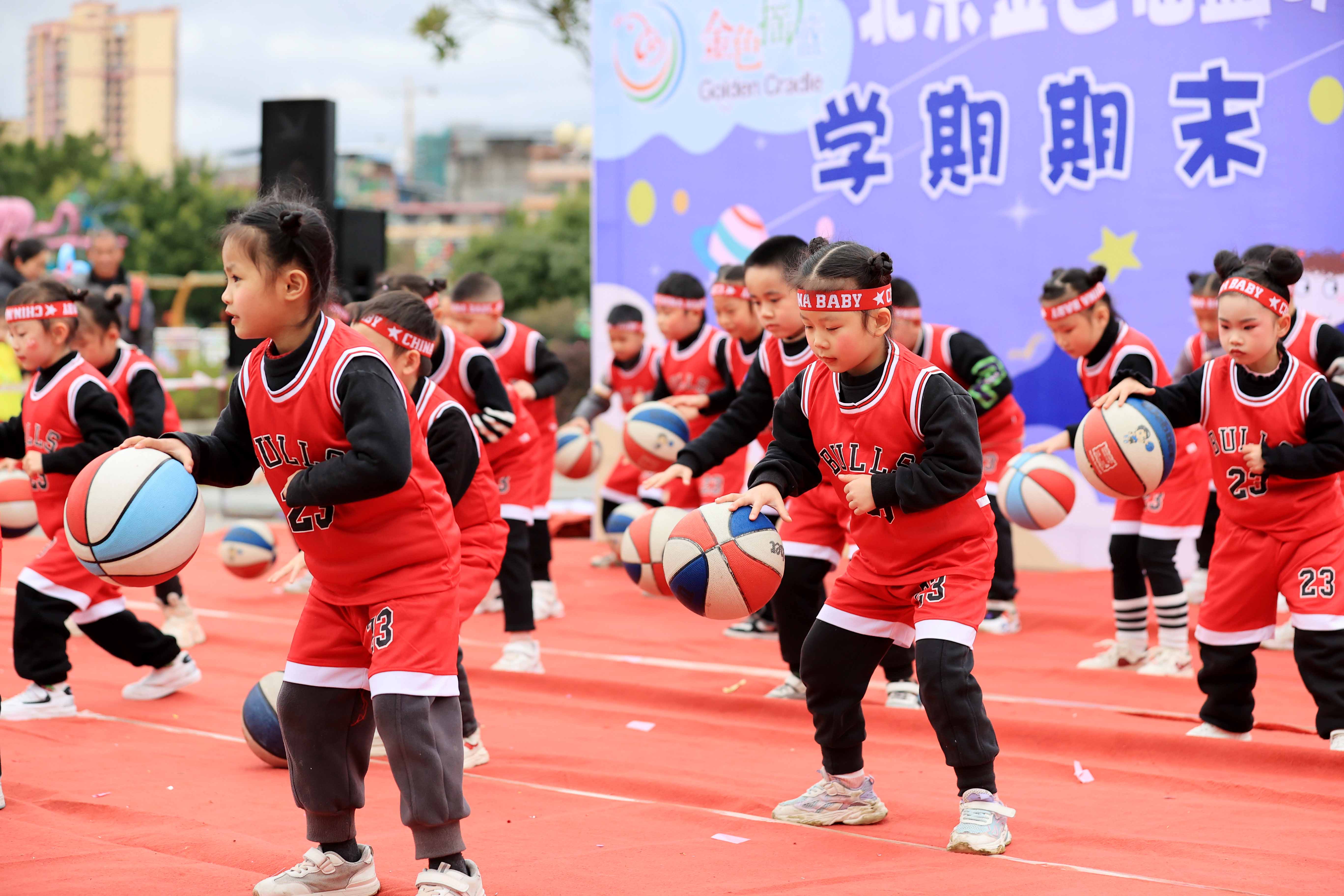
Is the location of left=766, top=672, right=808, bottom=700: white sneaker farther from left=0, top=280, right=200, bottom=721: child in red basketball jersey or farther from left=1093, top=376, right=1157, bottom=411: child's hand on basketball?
left=0, top=280, right=200, bottom=721: child in red basketball jersey

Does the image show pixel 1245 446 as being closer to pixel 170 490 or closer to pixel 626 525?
pixel 170 490

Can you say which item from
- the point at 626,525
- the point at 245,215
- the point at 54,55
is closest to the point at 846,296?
the point at 245,215

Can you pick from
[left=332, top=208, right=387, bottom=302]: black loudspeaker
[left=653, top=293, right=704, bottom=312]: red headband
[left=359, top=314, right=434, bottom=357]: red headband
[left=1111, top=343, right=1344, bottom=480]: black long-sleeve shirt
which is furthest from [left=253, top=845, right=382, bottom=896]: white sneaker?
[left=332, top=208, right=387, bottom=302]: black loudspeaker

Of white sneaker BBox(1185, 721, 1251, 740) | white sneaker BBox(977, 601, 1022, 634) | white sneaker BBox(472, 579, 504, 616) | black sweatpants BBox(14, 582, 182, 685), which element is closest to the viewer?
white sneaker BBox(1185, 721, 1251, 740)

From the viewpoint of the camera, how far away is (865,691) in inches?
171

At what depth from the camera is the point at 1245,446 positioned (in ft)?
16.3

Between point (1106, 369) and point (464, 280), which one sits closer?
point (1106, 369)

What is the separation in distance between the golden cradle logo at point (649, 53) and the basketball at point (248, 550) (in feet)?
17.5

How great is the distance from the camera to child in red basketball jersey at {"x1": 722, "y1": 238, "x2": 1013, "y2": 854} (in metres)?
3.91

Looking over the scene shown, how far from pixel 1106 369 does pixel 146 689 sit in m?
4.88

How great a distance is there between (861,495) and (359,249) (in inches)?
332

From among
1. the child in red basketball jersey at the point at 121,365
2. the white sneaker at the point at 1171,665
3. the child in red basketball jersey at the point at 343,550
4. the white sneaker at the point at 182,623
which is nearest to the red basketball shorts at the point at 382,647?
the child in red basketball jersey at the point at 343,550

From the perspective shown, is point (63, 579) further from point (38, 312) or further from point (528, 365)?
point (528, 365)

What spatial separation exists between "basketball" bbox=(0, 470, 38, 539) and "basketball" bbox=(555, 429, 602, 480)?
3.32 m
